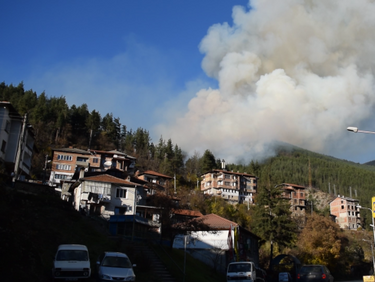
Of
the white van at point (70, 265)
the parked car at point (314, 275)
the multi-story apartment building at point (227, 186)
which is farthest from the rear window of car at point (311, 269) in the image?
the multi-story apartment building at point (227, 186)

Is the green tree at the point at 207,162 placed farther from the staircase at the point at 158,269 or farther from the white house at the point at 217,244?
the staircase at the point at 158,269

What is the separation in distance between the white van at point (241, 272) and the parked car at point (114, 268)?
8.48 m

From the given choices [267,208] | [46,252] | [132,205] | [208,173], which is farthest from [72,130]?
[46,252]

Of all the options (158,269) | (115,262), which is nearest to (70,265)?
(115,262)

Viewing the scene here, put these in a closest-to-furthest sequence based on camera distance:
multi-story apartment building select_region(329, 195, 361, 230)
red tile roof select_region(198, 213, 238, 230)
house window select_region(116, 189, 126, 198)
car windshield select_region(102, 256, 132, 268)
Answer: car windshield select_region(102, 256, 132, 268) → red tile roof select_region(198, 213, 238, 230) → house window select_region(116, 189, 126, 198) → multi-story apartment building select_region(329, 195, 361, 230)

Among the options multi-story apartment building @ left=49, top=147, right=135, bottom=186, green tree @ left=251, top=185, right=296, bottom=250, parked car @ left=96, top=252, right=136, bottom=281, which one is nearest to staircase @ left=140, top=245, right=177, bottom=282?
parked car @ left=96, top=252, right=136, bottom=281

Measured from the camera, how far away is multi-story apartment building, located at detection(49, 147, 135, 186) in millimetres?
88062

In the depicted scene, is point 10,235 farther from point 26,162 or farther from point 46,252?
point 26,162

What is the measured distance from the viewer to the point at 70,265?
1836cm

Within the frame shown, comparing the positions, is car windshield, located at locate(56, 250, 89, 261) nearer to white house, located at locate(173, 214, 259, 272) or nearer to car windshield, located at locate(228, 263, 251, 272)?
car windshield, located at locate(228, 263, 251, 272)

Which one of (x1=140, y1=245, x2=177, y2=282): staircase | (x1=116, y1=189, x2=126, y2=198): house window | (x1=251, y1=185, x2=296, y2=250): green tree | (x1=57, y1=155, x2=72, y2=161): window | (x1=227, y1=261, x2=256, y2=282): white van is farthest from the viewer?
(x1=57, y1=155, x2=72, y2=161): window

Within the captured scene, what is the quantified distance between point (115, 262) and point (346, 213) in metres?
134

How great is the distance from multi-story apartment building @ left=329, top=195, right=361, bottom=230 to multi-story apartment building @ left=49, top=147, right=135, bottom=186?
282 ft

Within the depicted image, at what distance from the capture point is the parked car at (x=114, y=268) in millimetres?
18469
